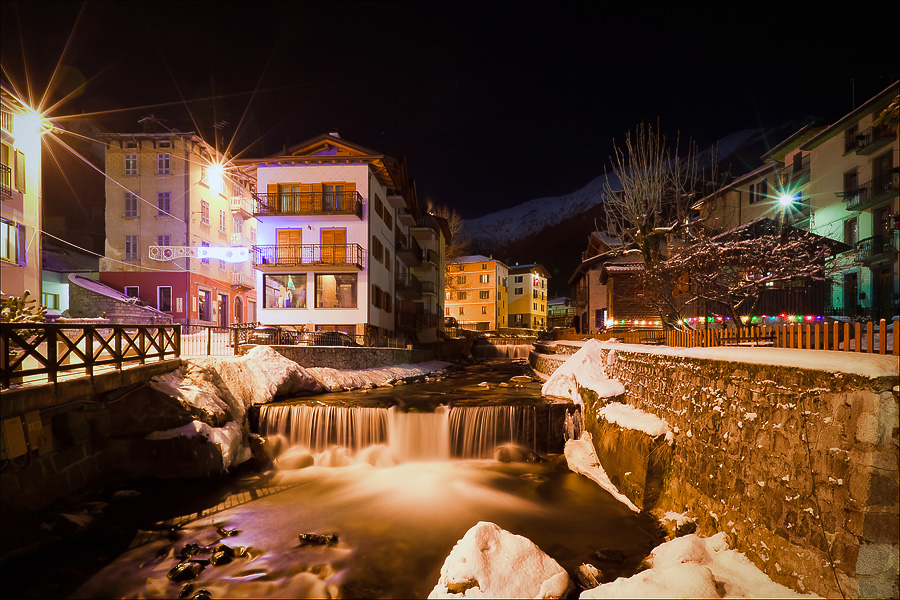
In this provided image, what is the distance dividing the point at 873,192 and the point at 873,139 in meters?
3.30

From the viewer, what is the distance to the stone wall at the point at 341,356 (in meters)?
20.6

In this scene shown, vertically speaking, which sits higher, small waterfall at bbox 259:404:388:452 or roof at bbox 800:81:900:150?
roof at bbox 800:81:900:150

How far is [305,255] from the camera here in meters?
27.8

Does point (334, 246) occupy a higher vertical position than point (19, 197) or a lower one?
lower

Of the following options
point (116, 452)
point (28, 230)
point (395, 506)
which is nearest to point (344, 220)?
point (28, 230)

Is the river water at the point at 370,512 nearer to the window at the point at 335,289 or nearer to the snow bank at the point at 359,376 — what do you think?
the snow bank at the point at 359,376

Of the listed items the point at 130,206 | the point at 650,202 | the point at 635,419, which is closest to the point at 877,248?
the point at 650,202

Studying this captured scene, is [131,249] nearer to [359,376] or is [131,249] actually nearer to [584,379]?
[359,376]

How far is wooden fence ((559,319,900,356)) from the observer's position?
5.58m

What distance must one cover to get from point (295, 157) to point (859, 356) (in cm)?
2922

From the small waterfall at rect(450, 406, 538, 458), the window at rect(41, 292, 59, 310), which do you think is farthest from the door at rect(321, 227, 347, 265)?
the window at rect(41, 292, 59, 310)

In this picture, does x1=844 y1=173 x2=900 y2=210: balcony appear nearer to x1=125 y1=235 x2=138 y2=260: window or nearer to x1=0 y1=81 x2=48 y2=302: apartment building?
x1=0 y1=81 x2=48 y2=302: apartment building

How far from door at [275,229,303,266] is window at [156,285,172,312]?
10.8 metres

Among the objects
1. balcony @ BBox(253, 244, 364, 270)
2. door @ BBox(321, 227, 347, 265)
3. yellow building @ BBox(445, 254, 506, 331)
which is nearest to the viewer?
balcony @ BBox(253, 244, 364, 270)
